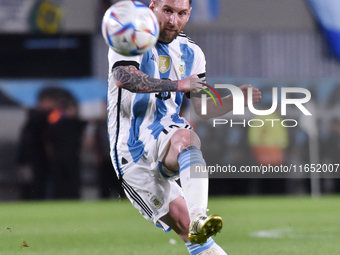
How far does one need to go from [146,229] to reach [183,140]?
13.7 ft

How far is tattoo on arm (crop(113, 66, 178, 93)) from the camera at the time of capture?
139 inches

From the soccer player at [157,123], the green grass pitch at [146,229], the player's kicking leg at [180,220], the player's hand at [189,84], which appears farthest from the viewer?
the green grass pitch at [146,229]

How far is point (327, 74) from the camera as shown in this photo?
45.1 ft

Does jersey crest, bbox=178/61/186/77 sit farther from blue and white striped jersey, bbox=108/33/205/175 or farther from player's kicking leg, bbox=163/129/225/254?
player's kicking leg, bbox=163/129/225/254

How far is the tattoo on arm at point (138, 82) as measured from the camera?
354 centimetres

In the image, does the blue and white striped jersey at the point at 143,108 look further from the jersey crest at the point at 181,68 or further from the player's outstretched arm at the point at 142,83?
the player's outstretched arm at the point at 142,83

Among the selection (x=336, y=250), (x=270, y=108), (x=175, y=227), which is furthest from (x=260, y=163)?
(x=175, y=227)

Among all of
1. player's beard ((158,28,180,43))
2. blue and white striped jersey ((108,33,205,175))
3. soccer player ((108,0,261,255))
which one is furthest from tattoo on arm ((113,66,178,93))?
player's beard ((158,28,180,43))

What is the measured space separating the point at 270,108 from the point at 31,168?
5081 millimetres

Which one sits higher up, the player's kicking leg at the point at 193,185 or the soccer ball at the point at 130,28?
the soccer ball at the point at 130,28

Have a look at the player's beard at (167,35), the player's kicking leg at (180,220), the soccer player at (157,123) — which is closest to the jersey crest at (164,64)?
the soccer player at (157,123)

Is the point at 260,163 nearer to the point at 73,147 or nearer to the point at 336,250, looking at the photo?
the point at 73,147

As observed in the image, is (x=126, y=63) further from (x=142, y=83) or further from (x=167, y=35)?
(x=167, y=35)

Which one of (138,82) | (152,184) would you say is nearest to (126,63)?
(138,82)
